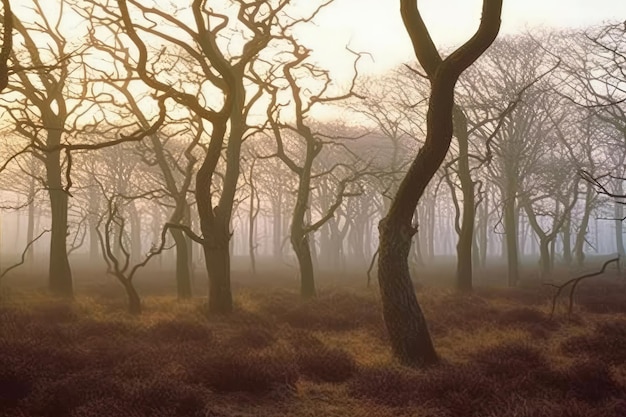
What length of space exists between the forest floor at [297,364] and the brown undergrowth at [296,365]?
0.03 metres

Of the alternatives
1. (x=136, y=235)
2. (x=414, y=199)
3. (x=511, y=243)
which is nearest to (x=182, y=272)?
(x=414, y=199)

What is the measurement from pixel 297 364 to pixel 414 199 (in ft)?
10.7

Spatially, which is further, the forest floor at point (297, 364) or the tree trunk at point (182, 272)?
the tree trunk at point (182, 272)

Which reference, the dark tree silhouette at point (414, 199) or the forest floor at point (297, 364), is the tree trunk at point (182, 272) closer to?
the forest floor at point (297, 364)

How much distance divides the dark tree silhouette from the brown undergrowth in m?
0.48

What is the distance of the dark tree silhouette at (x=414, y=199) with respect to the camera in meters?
8.05

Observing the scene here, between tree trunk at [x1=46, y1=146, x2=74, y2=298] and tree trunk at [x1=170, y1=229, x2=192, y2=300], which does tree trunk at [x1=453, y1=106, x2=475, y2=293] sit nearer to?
tree trunk at [x1=170, y1=229, x2=192, y2=300]

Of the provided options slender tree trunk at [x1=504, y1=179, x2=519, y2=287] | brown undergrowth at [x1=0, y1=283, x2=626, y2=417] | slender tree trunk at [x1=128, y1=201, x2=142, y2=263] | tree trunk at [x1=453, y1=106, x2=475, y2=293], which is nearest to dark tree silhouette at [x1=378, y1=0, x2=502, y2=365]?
brown undergrowth at [x1=0, y1=283, x2=626, y2=417]

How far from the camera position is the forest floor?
6188 mm

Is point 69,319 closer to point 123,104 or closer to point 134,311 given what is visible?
point 134,311

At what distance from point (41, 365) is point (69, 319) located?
5075 mm

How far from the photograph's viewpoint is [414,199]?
8461mm

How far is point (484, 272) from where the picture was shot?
29.6 m

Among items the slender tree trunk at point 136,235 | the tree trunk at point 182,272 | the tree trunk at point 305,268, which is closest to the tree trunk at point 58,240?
the tree trunk at point 182,272
